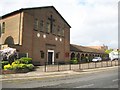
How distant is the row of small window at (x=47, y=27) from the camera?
38628mm

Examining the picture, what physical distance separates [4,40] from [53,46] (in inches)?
381

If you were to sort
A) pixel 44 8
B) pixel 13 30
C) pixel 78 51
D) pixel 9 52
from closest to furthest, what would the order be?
pixel 9 52 < pixel 13 30 < pixel 44 8 < pixel 78 51

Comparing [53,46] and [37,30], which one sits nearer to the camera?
[37,30]

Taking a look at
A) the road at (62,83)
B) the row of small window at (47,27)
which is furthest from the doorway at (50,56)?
the road at (62,83)

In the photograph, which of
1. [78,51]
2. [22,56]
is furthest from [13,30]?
[78,51]

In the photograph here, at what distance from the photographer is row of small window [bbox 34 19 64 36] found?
38628 millimetres

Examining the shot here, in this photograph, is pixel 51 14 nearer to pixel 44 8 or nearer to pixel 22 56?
pixel 44 8

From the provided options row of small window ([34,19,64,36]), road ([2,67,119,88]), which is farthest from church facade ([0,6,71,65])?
road ([2,67,119,88])

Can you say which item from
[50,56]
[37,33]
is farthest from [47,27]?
[50,56]

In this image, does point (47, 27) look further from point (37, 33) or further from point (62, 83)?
point (62, 83)

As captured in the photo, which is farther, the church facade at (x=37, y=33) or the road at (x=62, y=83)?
the church facade at (x=37, y=33)

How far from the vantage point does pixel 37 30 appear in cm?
3844

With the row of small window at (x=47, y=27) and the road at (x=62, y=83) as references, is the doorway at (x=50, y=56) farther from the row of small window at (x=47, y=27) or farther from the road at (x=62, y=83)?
the road at (x=62, y=83)

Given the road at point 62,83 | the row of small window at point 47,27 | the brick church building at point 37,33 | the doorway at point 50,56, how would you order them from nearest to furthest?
the road at point 62,83
the brick church building at point 37,33
the row of small window at point 47,27
the doorway at point 50,56
